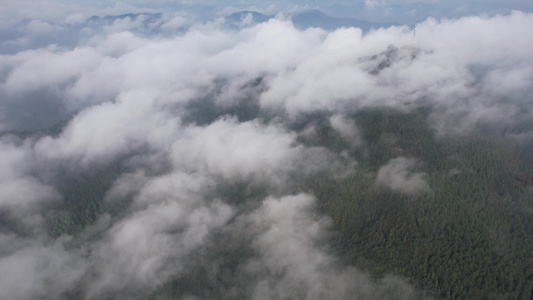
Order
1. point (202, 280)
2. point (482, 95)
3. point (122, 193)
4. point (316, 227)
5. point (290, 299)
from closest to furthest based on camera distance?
point (290, 299) → point (202, 280) → point (316, 227) → point (122, 193) → point (482, 95)

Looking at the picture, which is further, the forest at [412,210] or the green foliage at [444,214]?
the forest at [412,210]

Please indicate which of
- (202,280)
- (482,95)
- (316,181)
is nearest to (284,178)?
(316,181)

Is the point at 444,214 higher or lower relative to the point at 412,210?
higher

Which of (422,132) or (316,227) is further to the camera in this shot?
(422,132)

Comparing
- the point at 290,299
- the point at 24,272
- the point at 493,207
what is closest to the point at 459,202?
the point at 493,207

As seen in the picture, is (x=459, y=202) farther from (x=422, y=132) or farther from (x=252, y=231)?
(x=252, y=231)

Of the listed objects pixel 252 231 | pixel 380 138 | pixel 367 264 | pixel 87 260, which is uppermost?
pixel 380 138

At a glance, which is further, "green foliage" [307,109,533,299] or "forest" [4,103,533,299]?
"forest" [4,103,533,299]

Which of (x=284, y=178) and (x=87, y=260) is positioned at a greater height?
(x=284, y=178)

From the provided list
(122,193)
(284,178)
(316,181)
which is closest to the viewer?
(316,181)

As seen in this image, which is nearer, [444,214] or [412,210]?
[444,214]

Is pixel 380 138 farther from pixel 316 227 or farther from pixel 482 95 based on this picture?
pixel 482 95
